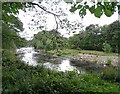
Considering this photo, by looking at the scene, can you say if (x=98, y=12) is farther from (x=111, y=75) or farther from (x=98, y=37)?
(x=111, y=75)

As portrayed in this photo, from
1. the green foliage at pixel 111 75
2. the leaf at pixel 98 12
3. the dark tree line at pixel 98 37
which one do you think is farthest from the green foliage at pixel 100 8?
the green foliage at pixel 111 75

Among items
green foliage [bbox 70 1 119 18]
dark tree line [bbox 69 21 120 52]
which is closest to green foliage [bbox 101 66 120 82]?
dark tree line [bbox 69 21 120 52]

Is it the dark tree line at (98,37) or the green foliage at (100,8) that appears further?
the dark tree line at (98,37)

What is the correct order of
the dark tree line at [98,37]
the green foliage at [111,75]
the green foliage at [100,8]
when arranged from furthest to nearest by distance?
1. the green foliage at [111,75]
2. the dark tree line at [98,37]
3. the green foliage at [100,8]

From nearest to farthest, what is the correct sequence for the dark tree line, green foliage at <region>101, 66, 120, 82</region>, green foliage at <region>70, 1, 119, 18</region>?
green foliage at <region>70, 1, 119, 18</region>, the dark tree line, green foliage at <region>101, 66, 120, 82</region>

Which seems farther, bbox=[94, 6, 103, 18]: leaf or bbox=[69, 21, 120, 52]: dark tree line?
bbox=[69, 21, 120, 52]: dark tree line

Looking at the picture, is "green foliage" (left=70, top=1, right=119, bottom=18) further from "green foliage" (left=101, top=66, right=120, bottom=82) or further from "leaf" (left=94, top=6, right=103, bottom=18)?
"green foliage" (left=101, top=66, right=120, bottom=82)

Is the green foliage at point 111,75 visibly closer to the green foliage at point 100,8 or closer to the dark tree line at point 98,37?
the dark tree line at point 98,37

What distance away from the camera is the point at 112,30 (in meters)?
4.05

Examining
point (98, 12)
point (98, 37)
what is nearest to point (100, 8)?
point (98, 12)

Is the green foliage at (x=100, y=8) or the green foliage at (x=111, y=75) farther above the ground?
the green foliage at (x=100, y=8)

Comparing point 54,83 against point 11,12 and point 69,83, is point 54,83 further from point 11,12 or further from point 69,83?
point 11,12

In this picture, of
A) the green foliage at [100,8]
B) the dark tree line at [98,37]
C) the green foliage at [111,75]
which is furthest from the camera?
the green foliage at [111,75]

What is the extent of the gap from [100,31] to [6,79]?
2.04m
